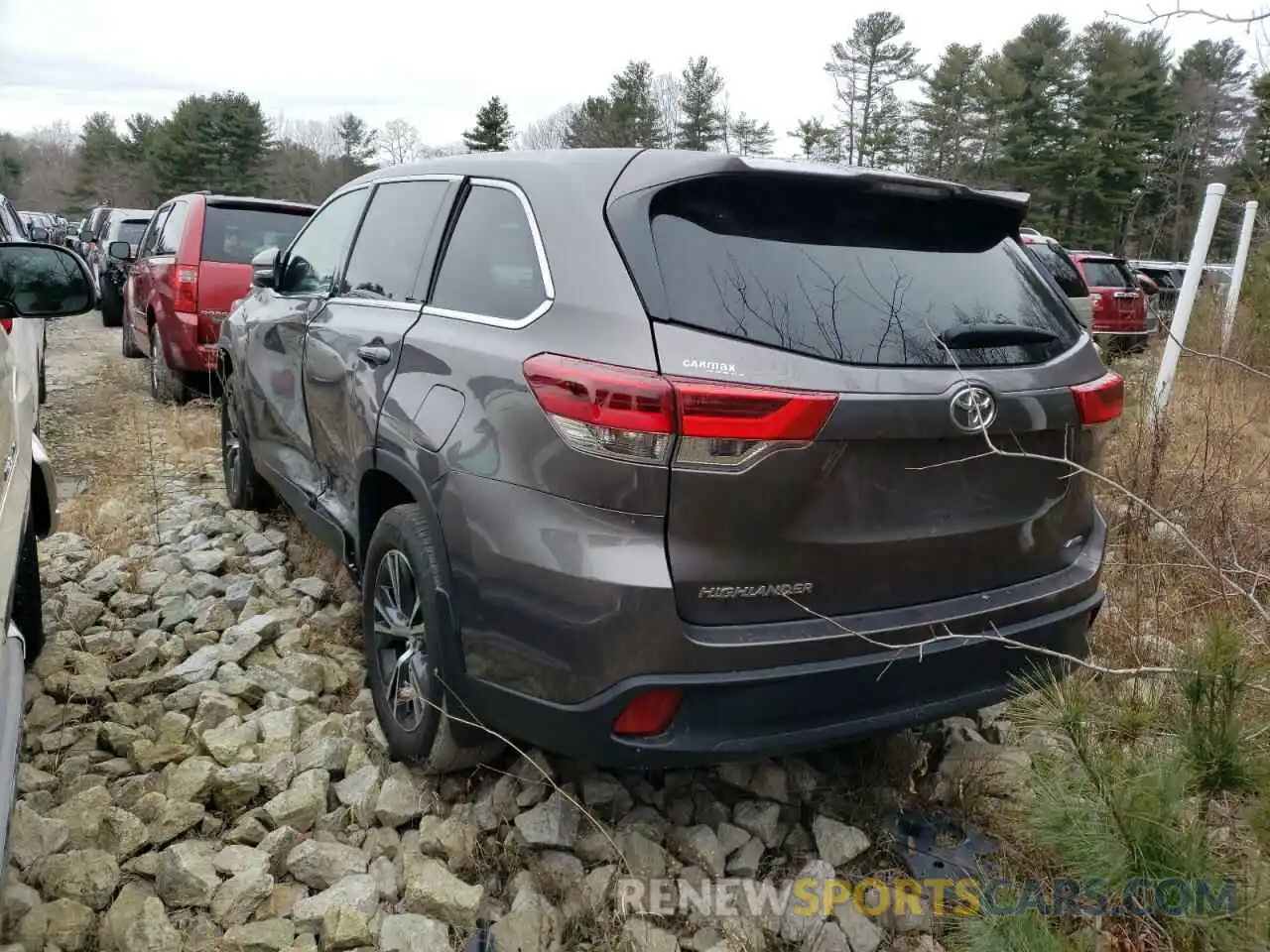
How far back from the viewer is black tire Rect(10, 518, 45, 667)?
3212 mm

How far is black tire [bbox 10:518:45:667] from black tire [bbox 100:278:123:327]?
1168 centimetres

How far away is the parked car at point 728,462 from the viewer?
2107 mm

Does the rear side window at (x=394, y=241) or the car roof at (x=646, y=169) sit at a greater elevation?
the car roof at (x=646, y=169)

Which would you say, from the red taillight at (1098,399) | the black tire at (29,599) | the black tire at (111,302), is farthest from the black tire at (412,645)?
the black tire at (111,302)

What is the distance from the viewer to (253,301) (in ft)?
15.5

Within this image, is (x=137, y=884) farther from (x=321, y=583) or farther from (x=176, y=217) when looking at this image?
(x=176, y=217)

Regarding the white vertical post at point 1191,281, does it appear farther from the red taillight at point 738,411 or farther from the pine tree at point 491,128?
the pine tree at point 491,128

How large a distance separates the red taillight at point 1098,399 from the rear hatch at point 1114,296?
1123 centimetres

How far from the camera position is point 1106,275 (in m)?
13.4

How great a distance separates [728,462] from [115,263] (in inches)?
540

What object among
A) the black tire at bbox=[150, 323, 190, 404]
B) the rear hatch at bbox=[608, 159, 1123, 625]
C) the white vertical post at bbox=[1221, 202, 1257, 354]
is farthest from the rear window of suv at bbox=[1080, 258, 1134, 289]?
the rear hatch at bbox=[608, 159, 1123, 625]

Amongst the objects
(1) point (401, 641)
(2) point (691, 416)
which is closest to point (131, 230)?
(1) point (401, 641)

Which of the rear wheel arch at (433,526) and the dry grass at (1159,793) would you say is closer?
the dry grass at (1159,793)

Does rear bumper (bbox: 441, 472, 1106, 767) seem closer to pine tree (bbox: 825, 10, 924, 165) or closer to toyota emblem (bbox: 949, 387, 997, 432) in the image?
toyota emblem (bbox: 949, 387, 997, 432)
